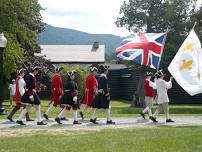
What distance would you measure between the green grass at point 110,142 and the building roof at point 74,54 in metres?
47.8

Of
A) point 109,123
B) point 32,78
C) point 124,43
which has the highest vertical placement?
point 124,43

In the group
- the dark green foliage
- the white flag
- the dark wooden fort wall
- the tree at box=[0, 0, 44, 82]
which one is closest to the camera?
the white flag

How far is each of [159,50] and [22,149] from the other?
8.66 metres

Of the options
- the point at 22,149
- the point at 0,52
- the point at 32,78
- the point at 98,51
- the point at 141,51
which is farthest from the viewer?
the point at 98,51

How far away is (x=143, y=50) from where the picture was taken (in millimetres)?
18469

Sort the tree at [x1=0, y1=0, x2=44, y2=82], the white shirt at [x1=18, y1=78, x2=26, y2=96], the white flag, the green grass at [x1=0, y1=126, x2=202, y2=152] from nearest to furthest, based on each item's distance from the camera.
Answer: the green grass at [x1=0, y1=126, x2=202, y2=152] < the white flag < the white shirt at [x1=18, y1=78, x2=26, y2=96] < the tree at [x1=0, y1=0, x2=44, y2=82]

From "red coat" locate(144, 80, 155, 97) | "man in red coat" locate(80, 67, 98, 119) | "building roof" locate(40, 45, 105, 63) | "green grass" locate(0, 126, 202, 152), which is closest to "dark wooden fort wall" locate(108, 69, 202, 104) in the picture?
"building roof" locate(40, 45, 105, 63)

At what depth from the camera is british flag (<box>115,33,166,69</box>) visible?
18406mm

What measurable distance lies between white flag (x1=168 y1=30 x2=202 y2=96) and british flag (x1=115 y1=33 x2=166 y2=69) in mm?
1075

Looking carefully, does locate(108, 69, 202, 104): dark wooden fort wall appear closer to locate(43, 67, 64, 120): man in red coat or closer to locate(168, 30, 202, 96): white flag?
locate(43, 67, 64, 120): man in red coat

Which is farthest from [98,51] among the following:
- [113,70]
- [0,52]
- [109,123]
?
[109,123]

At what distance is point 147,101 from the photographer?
66.5ft

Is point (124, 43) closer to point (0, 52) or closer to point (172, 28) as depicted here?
point (0, 52)

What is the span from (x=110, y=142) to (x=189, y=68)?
19.4ft
